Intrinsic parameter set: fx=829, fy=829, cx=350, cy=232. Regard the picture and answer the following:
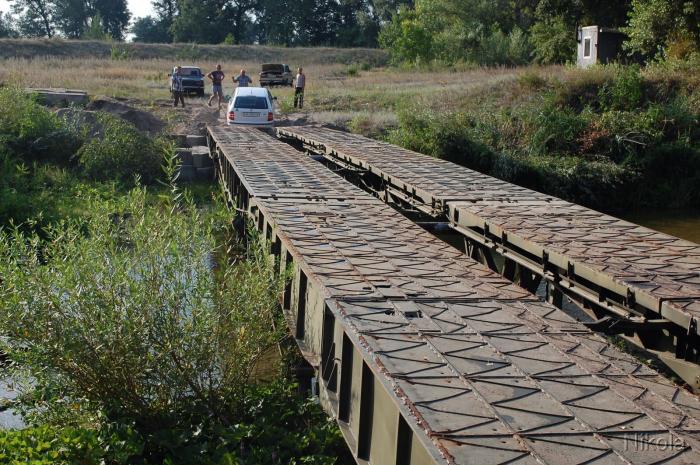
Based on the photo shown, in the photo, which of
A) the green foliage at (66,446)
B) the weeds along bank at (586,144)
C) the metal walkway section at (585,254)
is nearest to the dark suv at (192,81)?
the weeds along bank at (586,144)

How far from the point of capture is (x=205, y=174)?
20.2 metres

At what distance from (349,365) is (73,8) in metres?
82.6

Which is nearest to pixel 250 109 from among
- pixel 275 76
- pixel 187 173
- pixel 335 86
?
pixel 187 173

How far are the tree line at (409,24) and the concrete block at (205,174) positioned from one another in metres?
15.1

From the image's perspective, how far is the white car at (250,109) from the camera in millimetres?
23234

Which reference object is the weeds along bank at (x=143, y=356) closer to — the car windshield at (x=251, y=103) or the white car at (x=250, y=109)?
the white car at (x=250, y=109)

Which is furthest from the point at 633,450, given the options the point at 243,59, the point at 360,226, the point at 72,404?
the point at 243,59

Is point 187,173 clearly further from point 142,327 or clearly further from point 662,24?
point 662,24

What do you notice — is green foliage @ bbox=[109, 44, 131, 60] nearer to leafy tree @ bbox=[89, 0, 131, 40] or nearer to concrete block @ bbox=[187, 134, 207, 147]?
leafy tree @ bbox=[89, 0, 131, 40]

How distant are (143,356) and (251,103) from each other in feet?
59.9

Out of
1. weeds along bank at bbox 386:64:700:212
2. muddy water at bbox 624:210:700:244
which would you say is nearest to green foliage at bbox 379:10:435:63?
weeds along bank at bbox 386:64:700:212

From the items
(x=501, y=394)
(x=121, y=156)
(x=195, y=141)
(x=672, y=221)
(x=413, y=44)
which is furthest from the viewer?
(x=413, y=44)

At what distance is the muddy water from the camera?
18125 millimetres

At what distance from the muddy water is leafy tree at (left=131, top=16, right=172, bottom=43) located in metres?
66.1
